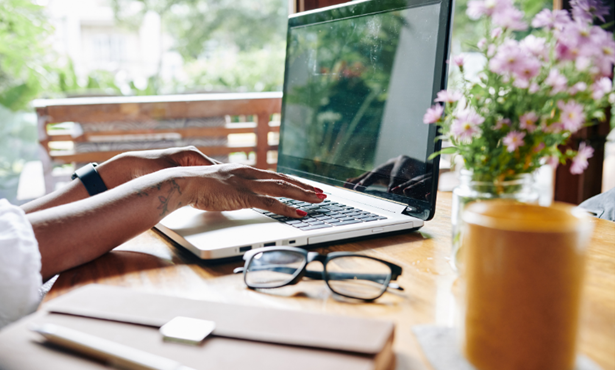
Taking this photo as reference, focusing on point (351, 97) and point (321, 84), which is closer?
point (351, 97)

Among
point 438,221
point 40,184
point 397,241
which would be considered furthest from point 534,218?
point 40,184

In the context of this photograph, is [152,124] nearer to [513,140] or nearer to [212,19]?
[212,19]

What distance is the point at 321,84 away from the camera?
108 cm

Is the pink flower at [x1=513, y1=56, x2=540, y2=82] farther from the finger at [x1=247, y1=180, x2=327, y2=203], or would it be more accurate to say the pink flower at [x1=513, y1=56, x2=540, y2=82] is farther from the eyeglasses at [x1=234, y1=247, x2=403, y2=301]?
the finger at [x1=247, y1=180, x2=327, y2=203]

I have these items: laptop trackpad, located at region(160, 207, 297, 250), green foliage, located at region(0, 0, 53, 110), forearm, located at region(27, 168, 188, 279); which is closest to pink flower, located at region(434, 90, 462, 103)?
laptop trackpad, located at region(160, 207, 297, 250)

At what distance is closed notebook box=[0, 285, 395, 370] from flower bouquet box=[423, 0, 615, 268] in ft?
0.75

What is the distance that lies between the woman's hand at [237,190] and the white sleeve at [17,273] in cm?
26

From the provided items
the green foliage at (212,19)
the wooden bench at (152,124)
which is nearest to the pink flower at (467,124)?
the wooden bench at (152,124)

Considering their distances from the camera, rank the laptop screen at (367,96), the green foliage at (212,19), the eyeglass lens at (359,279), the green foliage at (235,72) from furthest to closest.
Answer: the green foliage at (235,72) → the green foliage at (212,19) → the laptop screen at (367,96) → the eyeglass lens at (359,279)

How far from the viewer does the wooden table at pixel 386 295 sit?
1.52 ft

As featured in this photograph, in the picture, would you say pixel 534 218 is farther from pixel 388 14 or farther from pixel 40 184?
pixel 40 184

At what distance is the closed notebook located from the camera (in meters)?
0.36

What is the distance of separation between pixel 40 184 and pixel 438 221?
1.94 metres

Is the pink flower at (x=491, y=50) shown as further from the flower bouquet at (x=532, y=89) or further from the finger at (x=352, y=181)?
the finger at (x=352, y=181)
